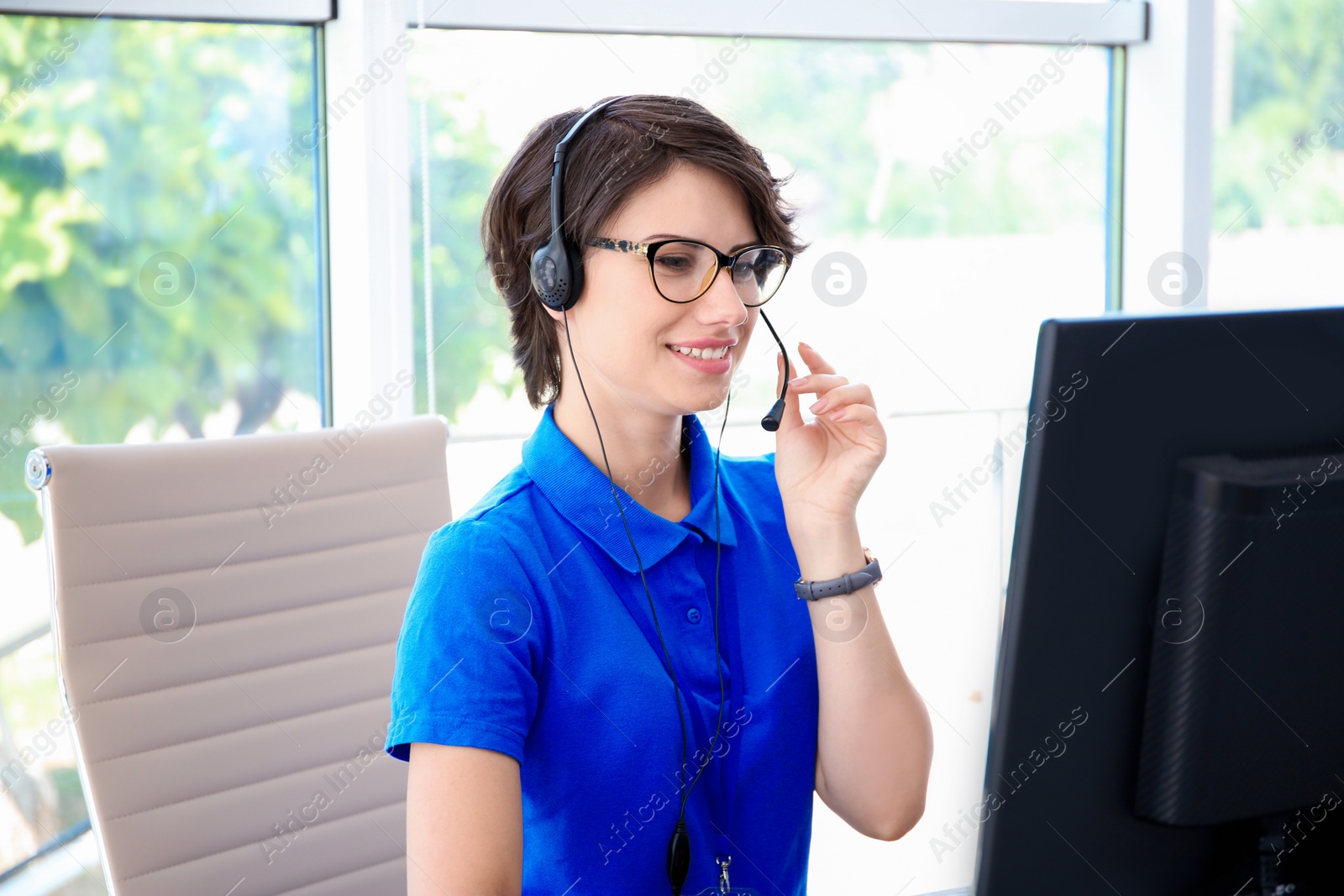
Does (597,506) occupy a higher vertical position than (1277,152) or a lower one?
lower

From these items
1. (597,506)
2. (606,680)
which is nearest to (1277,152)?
(597,506)

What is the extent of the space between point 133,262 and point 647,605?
136 cm

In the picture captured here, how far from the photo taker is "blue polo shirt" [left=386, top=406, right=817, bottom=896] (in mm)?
972

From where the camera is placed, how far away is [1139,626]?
1.75ft

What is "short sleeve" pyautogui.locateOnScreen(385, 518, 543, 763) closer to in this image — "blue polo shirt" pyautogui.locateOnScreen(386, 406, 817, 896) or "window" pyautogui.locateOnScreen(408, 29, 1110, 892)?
"blue polo shirt" pyautogui.locateOnScreen(386, 406, 817, 896)

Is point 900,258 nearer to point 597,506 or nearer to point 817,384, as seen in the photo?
point 817,384

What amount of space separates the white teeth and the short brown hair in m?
0.14

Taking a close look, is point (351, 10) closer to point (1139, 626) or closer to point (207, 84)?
point (207, 84)

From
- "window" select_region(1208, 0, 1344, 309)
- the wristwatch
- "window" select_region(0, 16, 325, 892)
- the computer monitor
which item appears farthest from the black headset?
"window" select_region(1208, 0, 1344, 309)

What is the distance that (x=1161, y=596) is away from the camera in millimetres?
533

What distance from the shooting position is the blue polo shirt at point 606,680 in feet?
3.19

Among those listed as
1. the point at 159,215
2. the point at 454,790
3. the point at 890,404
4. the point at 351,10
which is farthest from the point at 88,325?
the point at 890,404

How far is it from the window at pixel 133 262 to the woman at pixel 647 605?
1.01 meters

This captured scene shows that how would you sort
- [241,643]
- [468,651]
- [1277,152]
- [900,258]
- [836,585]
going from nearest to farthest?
[468,651] → [836,585] → [241,643] → [900,258] → [1277,152]
